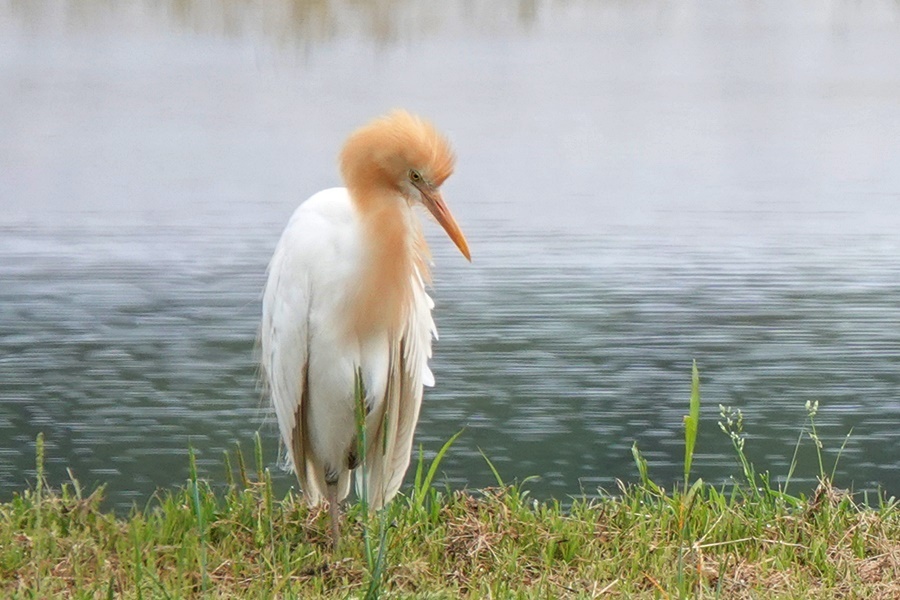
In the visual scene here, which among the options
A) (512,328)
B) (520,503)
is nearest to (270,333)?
(520,503)

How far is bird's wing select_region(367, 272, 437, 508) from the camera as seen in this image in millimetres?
3566

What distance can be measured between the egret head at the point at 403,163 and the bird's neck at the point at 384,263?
4 cm

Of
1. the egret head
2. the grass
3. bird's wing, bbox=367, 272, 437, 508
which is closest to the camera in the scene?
the grass

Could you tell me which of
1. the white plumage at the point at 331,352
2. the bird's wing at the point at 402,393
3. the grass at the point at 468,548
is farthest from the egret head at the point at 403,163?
the grass at the point at 468,548

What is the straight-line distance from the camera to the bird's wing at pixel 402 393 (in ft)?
11.7

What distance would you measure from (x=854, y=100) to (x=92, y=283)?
11288 millimetres

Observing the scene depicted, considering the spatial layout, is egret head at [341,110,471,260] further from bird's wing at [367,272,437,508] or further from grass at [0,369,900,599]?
grass at [0,369,900,599]

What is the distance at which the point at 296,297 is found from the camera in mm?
3355

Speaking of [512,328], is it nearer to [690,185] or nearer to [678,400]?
[678,400]

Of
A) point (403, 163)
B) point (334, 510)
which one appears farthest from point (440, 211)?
point (334, 510)

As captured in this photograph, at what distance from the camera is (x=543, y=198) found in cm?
1325

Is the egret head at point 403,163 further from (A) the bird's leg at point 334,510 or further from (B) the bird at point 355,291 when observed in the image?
(A) the bird's leg at point 334,510

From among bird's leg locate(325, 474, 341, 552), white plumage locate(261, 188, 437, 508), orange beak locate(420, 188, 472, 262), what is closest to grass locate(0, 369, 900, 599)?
bird's leg locate(325, 474, 341, 552)

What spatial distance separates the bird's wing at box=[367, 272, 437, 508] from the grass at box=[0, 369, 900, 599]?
0.11m
